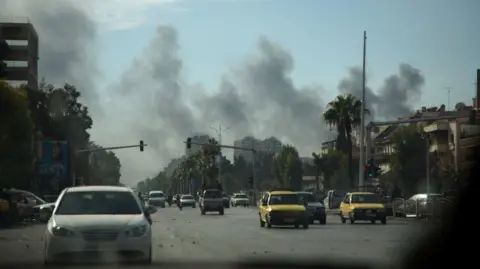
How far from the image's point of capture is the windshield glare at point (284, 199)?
37.9 metres

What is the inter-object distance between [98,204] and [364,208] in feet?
87.9

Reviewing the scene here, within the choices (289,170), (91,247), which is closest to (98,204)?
(91,247)

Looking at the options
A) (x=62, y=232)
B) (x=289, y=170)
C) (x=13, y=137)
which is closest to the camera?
(x=62, y=232)

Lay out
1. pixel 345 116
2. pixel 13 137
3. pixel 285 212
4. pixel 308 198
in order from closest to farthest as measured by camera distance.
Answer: pixel 285 212, pixel 308 198, pixel 13 137, pixel 345 116

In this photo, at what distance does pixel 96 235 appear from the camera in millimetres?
14945

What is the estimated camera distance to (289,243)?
2547cm

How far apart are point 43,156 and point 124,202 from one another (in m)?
66.9

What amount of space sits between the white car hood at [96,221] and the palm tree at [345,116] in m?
59.5

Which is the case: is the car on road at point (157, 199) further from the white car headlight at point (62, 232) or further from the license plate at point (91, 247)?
the license plate at point (91, 247)

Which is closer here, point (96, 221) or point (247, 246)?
point (96, 221)

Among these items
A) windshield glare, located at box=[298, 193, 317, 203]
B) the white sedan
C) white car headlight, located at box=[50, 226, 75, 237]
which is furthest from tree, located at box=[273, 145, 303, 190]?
white car headlight, located at box=[50, 226, 75, 237]

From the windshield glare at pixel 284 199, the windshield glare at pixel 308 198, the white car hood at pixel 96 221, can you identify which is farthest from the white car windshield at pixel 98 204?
the windshield glare at pixel 308 198

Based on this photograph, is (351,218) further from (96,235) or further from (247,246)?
(96,235)

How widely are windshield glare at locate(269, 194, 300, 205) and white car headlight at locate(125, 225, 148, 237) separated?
2278 cm
